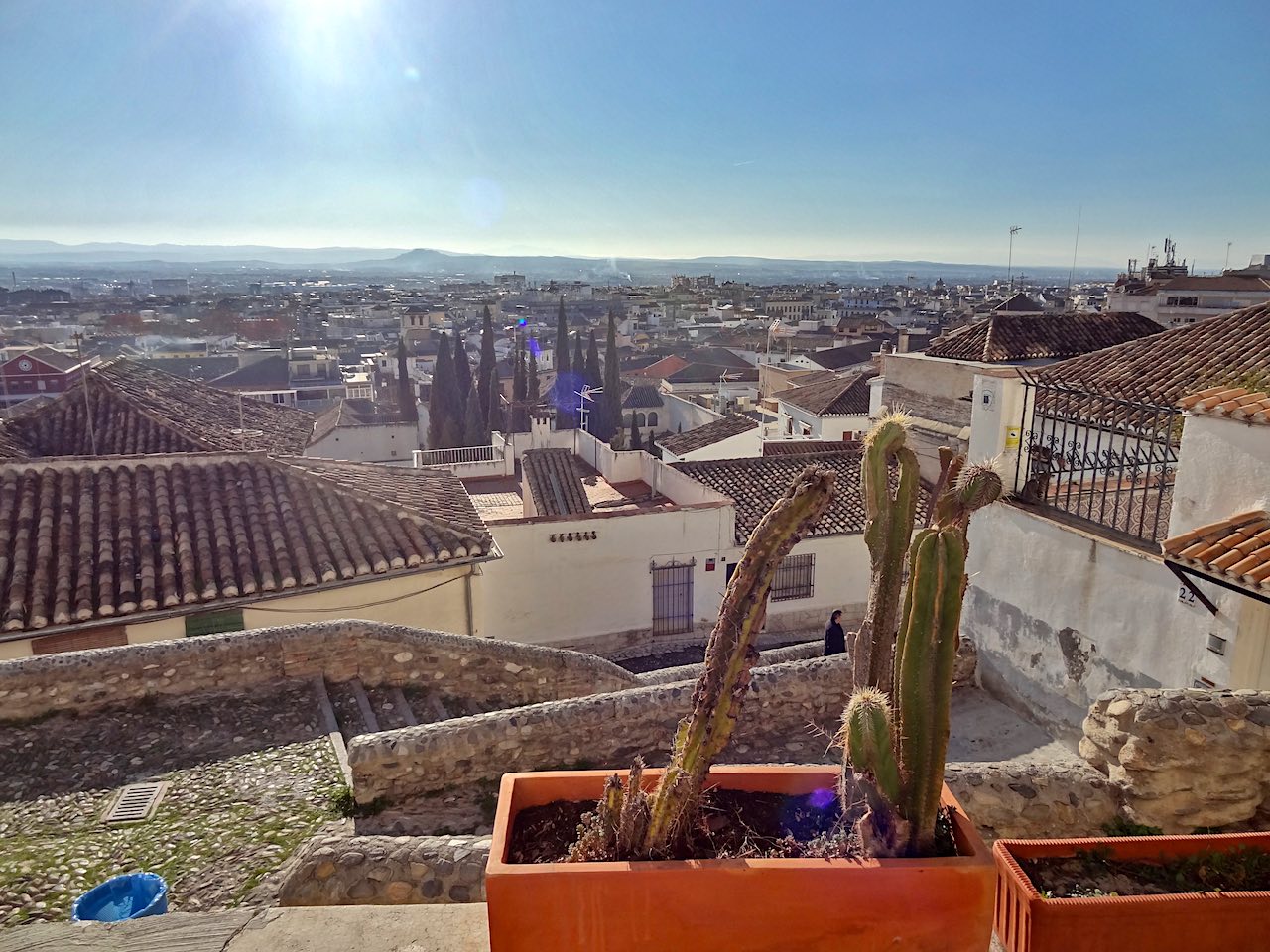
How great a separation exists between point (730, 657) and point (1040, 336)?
21.0 meters

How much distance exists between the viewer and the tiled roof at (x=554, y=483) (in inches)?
723

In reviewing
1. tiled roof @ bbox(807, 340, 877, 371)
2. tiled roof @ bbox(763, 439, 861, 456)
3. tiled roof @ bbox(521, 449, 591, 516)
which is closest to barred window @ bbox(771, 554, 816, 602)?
tiled roof @ bbox(521, 449, 591, 516)

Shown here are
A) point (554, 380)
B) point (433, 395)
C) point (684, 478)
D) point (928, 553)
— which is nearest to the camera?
point (928, 553)

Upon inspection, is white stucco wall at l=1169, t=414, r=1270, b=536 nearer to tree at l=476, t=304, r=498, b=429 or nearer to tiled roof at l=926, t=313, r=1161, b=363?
tiled roof at l=926, t=313, r=1161, b=363

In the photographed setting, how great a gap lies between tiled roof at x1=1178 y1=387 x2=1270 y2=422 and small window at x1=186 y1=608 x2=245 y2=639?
9.91m

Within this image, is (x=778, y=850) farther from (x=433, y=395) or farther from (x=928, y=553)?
(x=433, y=395)

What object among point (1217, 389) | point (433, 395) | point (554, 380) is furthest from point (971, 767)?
point (554, 380)

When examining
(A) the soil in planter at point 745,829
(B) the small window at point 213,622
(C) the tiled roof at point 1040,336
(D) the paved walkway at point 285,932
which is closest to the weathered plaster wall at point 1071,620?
(D) the paved walkway at point 285,932

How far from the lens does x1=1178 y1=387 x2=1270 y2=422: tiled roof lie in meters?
5.89

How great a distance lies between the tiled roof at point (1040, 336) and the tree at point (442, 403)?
27520 mm

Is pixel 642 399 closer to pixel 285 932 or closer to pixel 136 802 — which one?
pixel 136 802

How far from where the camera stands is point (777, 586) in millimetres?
16953

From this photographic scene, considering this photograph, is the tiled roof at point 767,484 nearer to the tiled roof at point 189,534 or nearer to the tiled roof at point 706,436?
the tiled roof at point 706,436

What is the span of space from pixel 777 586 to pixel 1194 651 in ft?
35.1
